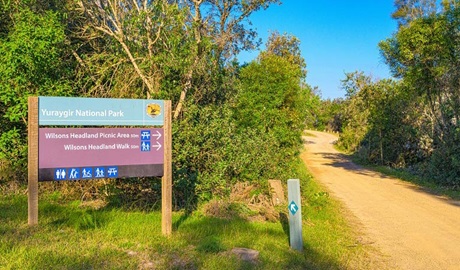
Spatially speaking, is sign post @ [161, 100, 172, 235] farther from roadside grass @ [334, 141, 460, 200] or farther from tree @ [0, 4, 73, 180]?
roadside grass @ [334, 141, 460, 200]

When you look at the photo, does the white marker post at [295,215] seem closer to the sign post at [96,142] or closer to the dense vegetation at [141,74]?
the sign post at [96,142]

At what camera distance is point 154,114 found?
650cm

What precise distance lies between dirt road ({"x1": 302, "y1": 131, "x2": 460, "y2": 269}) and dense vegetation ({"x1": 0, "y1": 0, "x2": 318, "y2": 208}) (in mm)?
2805

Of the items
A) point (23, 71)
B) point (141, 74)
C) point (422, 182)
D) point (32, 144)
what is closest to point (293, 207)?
point (32, 144)

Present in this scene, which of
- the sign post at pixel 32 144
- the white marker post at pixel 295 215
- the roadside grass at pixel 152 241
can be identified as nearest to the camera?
the roadside grass at pixel 152 241

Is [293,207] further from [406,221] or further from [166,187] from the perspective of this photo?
[406,221]

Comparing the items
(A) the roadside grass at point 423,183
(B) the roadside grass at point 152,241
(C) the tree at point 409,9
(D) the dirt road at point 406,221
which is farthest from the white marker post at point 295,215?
(C) the tree at point 409,9

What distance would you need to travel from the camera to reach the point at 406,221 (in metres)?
9.15

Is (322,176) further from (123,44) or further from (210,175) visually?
(123,44)

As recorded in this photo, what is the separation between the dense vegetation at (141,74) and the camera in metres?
9.14

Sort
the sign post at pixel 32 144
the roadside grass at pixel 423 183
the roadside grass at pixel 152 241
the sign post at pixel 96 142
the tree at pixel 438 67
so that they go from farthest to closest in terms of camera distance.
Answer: the tree at pixel 438 67, the roadside grass at pixel 423 183, the sign post at pixel 96 142, the sign post at pixel 32 144, the roadside grass at pixel 152 241

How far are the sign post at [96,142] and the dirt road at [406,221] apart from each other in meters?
4.06

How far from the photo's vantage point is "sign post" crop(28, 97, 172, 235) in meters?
5.77

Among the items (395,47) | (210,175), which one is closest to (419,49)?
(395,47)
